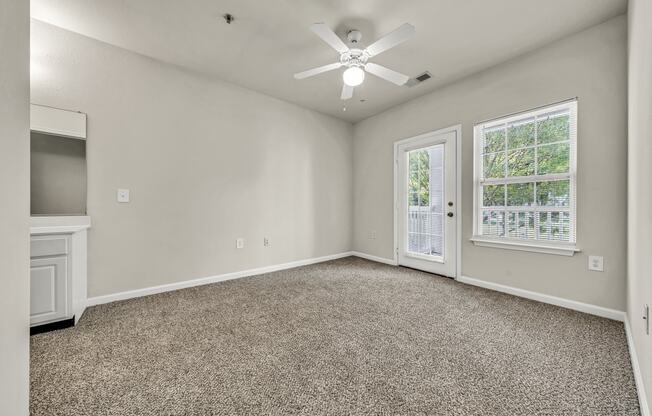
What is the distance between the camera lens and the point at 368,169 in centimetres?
458

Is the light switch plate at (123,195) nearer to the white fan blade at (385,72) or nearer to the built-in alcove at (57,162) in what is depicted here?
the built-in alcove at (57,162)

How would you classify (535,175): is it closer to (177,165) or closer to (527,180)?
(527,180)

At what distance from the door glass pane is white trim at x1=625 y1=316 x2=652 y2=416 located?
1.81 meters

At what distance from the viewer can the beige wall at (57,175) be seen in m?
2.26

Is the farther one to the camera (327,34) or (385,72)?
(385,72)

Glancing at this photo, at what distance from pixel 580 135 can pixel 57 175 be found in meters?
4.78

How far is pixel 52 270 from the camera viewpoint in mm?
1960

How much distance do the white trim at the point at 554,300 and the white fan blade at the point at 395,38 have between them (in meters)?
2.69

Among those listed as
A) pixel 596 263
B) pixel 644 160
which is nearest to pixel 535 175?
pixel 596 263

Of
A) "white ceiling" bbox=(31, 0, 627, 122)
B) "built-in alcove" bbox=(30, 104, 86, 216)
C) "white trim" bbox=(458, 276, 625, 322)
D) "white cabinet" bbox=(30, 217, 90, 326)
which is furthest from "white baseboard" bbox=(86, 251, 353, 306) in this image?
"white ceiling" bbox=(31, 0, 627, 122)

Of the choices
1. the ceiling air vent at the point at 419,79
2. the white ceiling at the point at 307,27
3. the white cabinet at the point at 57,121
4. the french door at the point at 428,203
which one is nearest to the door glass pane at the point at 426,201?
the french door at the point at 428,203

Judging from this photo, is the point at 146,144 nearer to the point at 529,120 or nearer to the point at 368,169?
the point at 368,169

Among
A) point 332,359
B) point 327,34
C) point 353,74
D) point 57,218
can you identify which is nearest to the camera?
point 332,359

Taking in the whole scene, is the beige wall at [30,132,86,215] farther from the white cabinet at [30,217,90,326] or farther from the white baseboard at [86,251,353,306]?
the white baseboard at [86,251,353,306]
